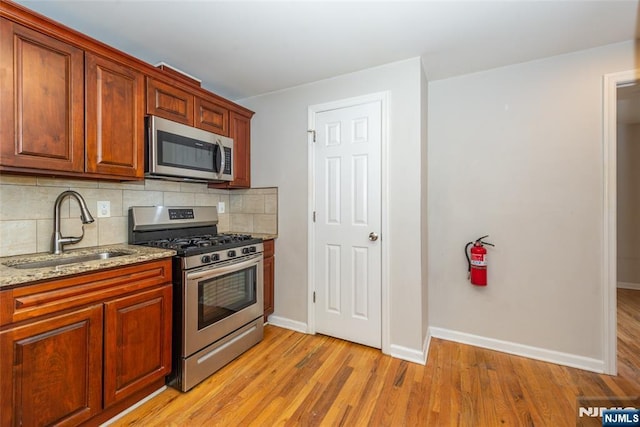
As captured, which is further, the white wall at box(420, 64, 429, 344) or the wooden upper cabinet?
the wooden upper cabinet

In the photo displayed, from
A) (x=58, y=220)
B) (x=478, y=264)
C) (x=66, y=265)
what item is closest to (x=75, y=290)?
(x=66, y=265)

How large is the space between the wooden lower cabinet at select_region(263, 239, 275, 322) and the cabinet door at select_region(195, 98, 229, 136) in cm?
117

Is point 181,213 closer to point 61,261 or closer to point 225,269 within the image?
point 225,269

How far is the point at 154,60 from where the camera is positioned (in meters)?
2.28

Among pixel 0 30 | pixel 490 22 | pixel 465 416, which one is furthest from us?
pixel 490 22

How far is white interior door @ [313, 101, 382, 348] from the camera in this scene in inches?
95.2

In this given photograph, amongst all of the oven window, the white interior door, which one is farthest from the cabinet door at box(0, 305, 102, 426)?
the white interior door

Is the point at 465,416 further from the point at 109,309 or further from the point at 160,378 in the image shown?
the point at 109,309

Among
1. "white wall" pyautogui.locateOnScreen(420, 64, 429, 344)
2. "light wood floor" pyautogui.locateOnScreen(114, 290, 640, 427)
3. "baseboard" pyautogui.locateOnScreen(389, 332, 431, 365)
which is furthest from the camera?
"white wall" pyautogui.locateOnScreen(420, 64, 429, 344)

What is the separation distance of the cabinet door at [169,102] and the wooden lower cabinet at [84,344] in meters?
1.15

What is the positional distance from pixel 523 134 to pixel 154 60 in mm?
3079

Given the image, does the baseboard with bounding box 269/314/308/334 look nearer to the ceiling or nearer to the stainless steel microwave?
the stainless steel microwave

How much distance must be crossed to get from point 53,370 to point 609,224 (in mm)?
3516

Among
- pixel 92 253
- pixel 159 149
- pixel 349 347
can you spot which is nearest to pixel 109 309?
pixel 92 253
